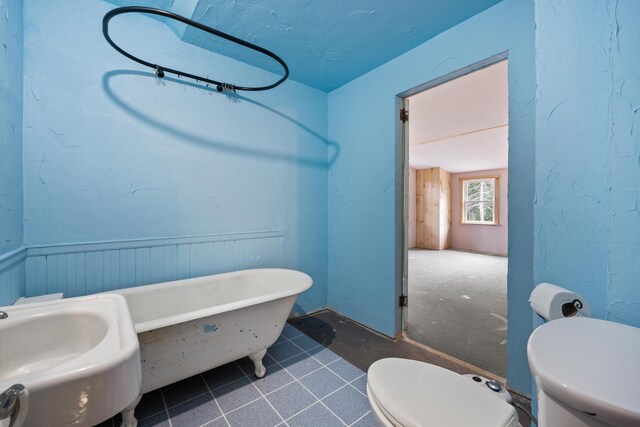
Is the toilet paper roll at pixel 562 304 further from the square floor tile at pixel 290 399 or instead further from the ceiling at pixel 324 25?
the ceiling at pixel 324 25

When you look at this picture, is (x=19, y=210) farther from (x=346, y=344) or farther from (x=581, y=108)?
(x=581, y=108)

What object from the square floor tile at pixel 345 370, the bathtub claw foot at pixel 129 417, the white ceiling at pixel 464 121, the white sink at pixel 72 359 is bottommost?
the square floor tile at pixel 345 370

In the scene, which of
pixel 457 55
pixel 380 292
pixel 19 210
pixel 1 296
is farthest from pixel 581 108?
pixel 19 210

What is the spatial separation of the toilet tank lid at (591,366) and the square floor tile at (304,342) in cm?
156

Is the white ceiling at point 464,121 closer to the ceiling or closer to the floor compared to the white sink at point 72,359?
closer to the ceiling

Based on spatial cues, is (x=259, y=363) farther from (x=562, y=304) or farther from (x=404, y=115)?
(x=404, y=115)

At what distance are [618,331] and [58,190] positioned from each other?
94.9 inches

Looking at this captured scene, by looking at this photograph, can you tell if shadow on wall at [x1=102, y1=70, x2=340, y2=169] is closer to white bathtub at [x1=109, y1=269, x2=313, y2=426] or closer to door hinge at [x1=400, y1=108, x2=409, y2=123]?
door hinge at [x1=400, y1=108, x2=409, y2=123]

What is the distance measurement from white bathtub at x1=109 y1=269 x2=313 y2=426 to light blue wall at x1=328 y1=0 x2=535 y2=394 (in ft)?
2.33

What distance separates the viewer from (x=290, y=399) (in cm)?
→ 135

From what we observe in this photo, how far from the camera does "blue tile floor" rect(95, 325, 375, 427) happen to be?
1221 millimetres

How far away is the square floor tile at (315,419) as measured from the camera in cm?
120

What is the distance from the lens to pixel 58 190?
4.75 ft

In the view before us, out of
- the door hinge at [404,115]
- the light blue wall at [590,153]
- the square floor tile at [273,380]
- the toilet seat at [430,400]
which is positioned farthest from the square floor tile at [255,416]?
the door hinge at [404,115]
